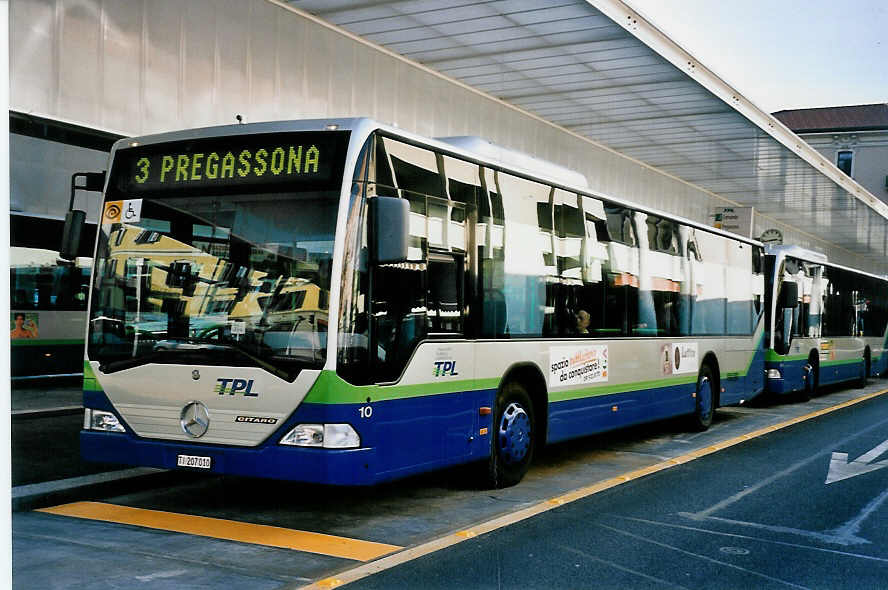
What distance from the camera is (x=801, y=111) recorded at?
6931cm

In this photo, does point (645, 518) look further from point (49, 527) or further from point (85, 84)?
point (85, 84)

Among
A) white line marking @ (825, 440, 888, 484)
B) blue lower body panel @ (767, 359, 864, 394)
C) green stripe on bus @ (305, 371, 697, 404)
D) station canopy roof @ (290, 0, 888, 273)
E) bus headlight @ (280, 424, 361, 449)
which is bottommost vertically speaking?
white line marking @ (825, 440, 888, 484)

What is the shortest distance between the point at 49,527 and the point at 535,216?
508 cm

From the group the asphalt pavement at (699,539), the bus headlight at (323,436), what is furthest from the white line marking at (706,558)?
the bus headlight at (323,436)

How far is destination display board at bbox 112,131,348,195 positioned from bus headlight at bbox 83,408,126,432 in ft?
5.62

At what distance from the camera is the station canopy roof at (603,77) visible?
15.5 metres

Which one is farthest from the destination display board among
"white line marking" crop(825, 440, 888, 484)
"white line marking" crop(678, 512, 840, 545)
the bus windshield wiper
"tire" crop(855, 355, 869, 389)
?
"tire" crop(855, 355, 869, 389)

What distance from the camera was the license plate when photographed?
285 inches

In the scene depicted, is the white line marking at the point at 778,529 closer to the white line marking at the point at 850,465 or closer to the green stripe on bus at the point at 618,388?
the green stripe on bus at the point at 618,388

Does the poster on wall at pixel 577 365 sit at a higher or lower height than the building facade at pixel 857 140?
lower

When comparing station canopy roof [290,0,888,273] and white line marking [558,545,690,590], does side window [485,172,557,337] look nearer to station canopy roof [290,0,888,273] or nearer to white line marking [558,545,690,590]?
white line marking [558,545,690,590]

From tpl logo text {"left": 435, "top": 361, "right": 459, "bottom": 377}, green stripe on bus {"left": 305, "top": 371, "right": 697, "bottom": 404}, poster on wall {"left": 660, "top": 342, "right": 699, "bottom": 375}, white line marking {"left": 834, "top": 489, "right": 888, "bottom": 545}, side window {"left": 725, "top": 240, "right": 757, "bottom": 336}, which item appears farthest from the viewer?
side window {"left": 725, "top": 240, "right": 757, "bottom": 336}

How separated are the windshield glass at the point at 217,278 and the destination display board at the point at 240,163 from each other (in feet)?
0.16

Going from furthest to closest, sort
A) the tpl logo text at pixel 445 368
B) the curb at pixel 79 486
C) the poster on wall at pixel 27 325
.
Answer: the poster on wall at pixel 27 325 → the tpl logo text at pixel 445 368 → the curb at pixel 79 486
